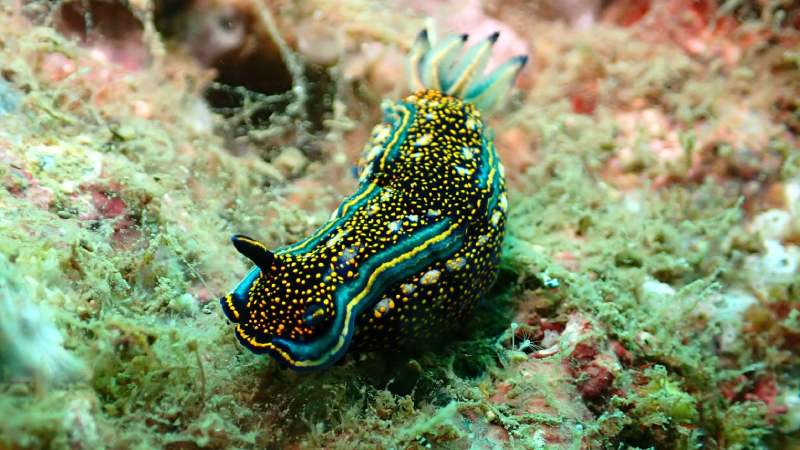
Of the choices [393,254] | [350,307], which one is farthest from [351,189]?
[350,307]

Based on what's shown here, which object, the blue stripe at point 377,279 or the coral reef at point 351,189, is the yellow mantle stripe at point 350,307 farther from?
the coral reef at point 351,189

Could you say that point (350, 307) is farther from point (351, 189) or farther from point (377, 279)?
point (351, 189)

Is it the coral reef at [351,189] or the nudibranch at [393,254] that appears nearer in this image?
the coral reef at [351,189]

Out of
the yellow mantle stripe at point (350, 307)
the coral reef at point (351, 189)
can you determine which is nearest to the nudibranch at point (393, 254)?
the yellow mantle stripe at point (350, 307)

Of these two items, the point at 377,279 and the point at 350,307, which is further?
the point at 377,279

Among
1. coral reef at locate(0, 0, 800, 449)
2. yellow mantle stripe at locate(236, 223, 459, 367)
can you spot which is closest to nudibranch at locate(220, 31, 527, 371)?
yellow mantle stripe at locate(236, 223, 459, 367)

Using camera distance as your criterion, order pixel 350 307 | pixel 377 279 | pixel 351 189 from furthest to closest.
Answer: pixel 351 189 < pixel 377 279 < pixel 350 307
